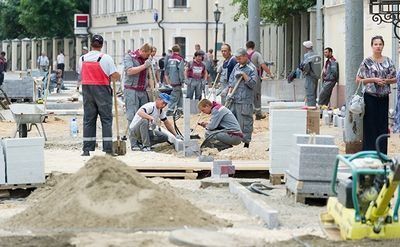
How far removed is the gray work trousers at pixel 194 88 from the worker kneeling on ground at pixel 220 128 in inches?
492

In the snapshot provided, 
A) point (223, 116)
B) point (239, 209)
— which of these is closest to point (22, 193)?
point (239, 209)

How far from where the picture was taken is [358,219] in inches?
468

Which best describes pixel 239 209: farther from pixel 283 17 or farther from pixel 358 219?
pixel 283 17

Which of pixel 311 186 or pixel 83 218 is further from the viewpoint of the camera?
pixel 311 186

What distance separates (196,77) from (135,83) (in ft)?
36.0

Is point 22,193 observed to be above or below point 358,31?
below

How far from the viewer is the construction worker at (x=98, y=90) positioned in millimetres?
20688

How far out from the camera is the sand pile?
12.6 m

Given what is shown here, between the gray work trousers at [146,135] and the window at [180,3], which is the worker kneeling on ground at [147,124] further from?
the window at [180,3]

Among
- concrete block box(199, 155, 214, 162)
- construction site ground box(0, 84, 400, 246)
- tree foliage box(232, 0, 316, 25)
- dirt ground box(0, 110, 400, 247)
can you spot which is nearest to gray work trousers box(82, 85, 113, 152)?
dirt ground box(0, 110, 400, 247)

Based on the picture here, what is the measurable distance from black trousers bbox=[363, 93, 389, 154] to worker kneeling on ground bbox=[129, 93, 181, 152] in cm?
457

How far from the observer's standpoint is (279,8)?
5094 centimetres

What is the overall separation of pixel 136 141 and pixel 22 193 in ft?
20.0

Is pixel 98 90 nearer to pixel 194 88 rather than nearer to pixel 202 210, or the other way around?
pixel 202 210
